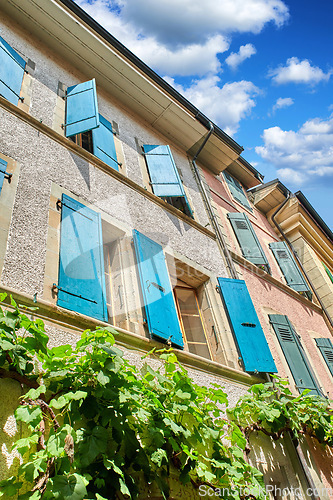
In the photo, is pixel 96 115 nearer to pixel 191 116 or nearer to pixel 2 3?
pixel 2 3

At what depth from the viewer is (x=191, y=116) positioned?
335 inches

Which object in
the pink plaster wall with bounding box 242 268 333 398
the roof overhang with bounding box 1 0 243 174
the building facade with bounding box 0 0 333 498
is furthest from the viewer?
the roof overhang with bounding box 1 0 243 174

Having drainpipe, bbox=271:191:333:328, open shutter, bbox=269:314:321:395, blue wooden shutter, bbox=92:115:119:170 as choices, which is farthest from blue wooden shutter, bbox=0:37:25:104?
drainpipe, bbox=271:191:333:328

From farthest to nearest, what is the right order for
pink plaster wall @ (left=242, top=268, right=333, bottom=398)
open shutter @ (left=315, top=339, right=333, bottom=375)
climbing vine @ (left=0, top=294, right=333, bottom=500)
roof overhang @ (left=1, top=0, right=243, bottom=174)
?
open shutter @ (left=315, top=339, right=333, bottom=375), roof overhang @ (left=1, top=0, right=243, bottom=174), pink plaster wall @ (left=242, top=268, right=333, bottom=398), climbing vine @ (left=0, top=294, right=333, bottom=500)

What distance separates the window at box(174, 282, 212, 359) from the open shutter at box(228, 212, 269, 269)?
259 cm

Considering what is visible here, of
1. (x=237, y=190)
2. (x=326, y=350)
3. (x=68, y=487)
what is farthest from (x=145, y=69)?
(x=68, y=487)

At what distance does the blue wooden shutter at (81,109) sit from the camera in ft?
18.2

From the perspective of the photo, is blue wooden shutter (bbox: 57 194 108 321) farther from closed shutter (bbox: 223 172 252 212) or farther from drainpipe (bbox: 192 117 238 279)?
closed shutter (bbox: 223 172 252 212)

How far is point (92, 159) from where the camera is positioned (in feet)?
18.3

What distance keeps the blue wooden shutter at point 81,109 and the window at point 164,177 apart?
1.49 meters

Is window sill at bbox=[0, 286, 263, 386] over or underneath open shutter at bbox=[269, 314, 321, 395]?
underneath

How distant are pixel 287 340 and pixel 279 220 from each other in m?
5.70

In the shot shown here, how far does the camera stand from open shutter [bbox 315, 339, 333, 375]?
760cm

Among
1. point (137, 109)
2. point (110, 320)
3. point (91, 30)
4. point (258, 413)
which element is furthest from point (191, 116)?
point (258, 413)
